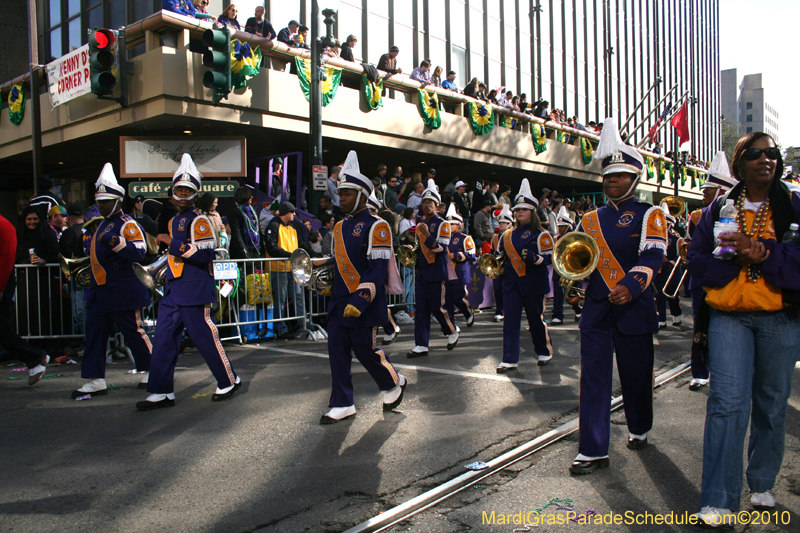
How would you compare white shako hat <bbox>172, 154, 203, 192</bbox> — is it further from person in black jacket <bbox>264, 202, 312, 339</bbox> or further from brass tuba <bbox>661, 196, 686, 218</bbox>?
brass tuba <bbox>661, 196, 686, 218</bbox>

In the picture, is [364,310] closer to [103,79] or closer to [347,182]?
[347,182]

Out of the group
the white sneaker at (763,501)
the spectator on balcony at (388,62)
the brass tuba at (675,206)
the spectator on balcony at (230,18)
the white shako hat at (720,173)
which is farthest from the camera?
the spectator on balcony at (388,62)

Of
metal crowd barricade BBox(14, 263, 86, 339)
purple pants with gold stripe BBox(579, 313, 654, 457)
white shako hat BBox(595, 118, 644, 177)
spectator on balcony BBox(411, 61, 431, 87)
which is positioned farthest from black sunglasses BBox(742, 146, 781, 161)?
spectator on balcony BBox(411, 61, 431, 87)

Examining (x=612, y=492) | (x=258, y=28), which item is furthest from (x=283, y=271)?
(x=612, y=492)

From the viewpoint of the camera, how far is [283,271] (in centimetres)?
1076

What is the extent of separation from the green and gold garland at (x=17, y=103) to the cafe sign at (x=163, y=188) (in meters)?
4.81

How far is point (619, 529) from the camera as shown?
3.40 meters

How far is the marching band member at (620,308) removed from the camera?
4.32 metres

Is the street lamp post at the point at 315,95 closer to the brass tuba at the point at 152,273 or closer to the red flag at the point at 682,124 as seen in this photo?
the brass tuba at the point at 152,273

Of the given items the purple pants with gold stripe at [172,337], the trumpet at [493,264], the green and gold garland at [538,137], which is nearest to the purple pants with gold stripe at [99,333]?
the purple pants with gold stripe at [172,337]

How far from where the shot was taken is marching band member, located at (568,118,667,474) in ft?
14.2

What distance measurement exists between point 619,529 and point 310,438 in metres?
2.41

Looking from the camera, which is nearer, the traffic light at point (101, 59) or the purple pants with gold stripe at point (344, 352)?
the purple pants with gold stripe at point (344, 352)

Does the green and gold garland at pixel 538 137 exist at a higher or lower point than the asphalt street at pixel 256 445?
higher
